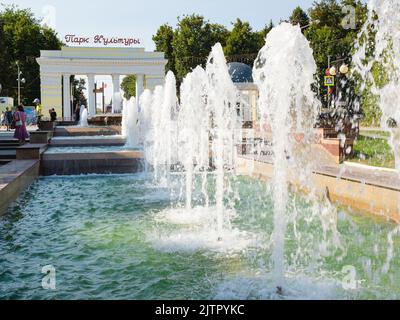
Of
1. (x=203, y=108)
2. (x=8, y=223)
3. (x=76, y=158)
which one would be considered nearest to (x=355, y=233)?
(x=8, y=223)

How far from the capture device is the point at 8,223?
7262mm

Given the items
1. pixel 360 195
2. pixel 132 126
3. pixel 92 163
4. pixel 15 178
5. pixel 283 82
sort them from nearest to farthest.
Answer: pixel 283 82, pixel 360 195, pixel 15 178, pixel 92 163, pixel 132 126

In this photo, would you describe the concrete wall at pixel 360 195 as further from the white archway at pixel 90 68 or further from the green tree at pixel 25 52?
the green tree at pixel 25 52

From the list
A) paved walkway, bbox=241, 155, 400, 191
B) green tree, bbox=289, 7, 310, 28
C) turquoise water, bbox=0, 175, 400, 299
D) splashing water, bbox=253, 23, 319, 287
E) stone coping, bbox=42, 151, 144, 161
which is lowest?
turquoise water, bbox=0, 175, 400, 299

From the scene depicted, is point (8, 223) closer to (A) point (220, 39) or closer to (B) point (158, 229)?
(B) point (158, 229)

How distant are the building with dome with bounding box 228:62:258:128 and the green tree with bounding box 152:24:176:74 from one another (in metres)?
21.8

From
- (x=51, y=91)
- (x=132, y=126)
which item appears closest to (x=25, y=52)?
(x=51, y=91)

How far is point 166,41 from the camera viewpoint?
185 feet

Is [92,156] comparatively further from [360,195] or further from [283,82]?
[283,82]

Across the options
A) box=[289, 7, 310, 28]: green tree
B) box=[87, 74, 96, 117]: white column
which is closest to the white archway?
box=[87, 74, 96, 117]: white column

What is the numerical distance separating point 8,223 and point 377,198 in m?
5.27

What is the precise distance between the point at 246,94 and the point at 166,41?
30399 mm

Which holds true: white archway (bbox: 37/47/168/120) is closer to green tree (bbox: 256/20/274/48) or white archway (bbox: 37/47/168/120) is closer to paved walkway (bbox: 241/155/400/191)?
green tree (bbox: 256/20/274/48)

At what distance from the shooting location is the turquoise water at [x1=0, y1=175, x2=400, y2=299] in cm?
453
